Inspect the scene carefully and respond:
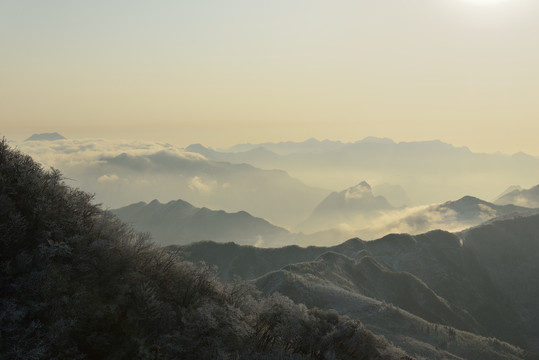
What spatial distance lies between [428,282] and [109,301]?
127m

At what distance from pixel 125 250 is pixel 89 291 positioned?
462 cm

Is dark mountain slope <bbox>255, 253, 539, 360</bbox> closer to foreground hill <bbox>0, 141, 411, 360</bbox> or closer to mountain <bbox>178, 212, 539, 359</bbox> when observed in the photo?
mountain <bbox>178, 212, 539, 359</bbox>

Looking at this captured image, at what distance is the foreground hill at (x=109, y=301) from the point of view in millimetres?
25781

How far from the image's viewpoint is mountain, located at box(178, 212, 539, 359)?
80812mm

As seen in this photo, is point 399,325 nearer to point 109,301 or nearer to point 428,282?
point 428,282

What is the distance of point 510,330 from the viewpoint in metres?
123

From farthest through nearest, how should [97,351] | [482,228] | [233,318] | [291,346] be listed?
[482,228]
[291,346]
[233,318]
[97,351]

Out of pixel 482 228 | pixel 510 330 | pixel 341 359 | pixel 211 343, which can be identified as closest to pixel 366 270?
pixel 510 330

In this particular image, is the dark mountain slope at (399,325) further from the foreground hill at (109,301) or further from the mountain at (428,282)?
the foreground hill at (109,301)

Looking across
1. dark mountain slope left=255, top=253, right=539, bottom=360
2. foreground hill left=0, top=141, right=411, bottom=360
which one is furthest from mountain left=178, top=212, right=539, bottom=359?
foreground hill left=0, top=141, right=411, bottom=360

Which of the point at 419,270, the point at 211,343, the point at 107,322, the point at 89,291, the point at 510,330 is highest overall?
the point at 89,291

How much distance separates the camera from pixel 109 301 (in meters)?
29.1

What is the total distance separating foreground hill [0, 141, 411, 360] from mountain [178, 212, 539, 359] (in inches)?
1692

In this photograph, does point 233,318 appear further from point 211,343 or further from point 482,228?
point 482,228
